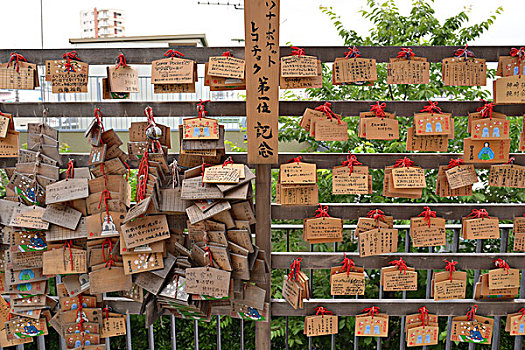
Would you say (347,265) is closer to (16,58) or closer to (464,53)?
(464,53)

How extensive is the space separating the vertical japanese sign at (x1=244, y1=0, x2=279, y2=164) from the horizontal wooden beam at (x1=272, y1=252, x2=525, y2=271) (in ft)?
1.82

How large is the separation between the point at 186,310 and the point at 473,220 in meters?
1.45

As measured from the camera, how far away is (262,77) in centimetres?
184

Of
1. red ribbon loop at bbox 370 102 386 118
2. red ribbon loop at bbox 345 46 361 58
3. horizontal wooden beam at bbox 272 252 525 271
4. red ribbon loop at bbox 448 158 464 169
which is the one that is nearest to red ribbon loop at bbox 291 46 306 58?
red ribbon loop at bbox 345 46 361 58

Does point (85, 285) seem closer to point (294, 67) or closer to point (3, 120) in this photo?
point (3, 120)

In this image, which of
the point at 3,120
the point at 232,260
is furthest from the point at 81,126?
the point at 232,260

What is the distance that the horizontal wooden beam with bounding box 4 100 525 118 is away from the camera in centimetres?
198

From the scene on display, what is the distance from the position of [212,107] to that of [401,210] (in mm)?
1055

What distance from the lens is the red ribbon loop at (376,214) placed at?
6.68 feet

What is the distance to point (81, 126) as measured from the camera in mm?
7387

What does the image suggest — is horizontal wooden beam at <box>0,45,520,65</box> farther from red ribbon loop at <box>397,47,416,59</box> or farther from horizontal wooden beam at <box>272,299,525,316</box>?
horizontal wooden beam at <box>272,299,525,316</box>

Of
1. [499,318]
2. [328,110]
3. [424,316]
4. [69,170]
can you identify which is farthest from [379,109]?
[69,170]

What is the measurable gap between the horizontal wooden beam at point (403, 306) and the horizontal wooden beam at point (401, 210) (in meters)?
0.46

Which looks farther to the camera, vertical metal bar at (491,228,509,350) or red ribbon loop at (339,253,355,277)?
vertical metal bar at (491,228,509,350)
